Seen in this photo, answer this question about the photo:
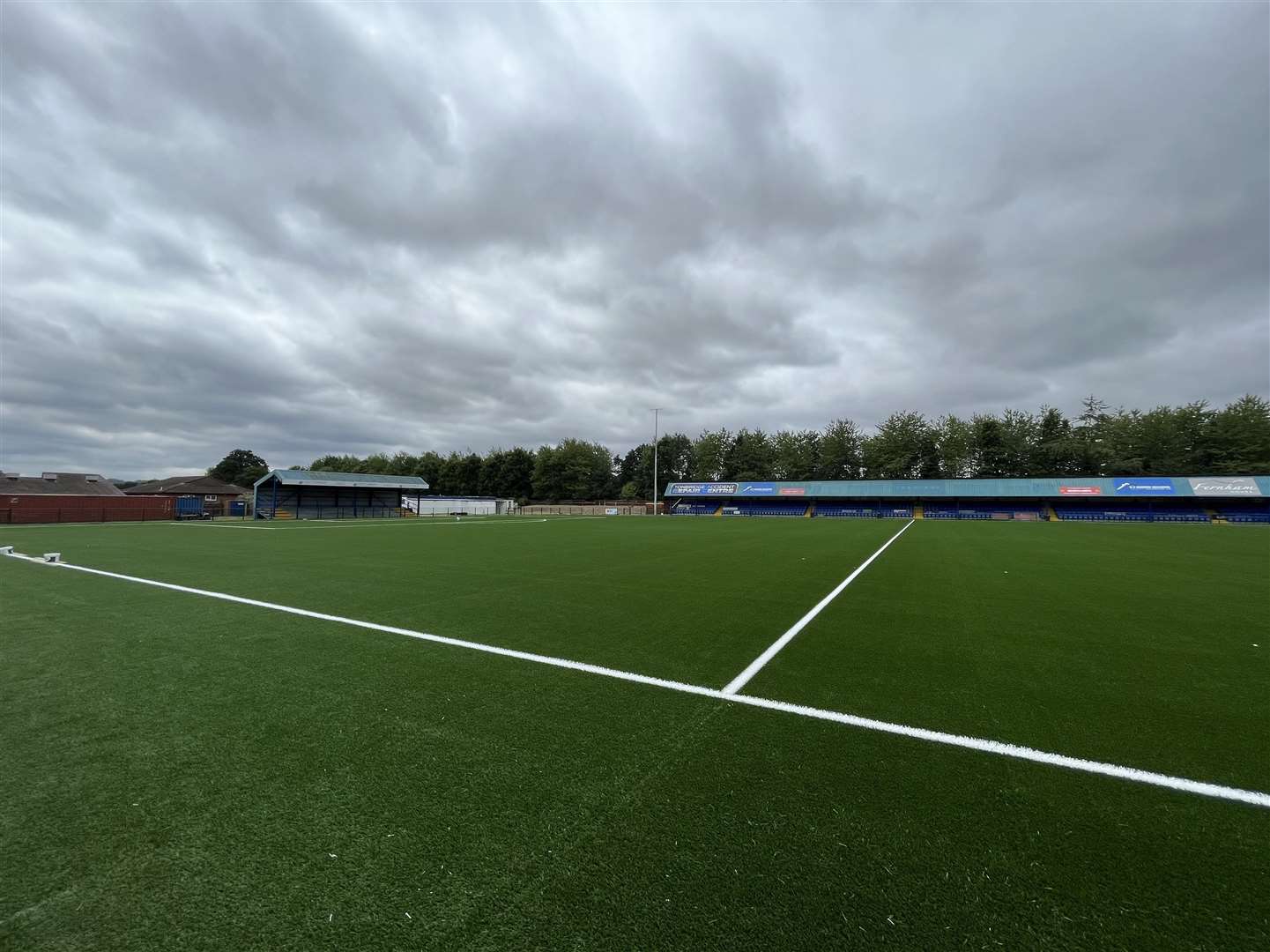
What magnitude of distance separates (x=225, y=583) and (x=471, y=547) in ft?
27.0

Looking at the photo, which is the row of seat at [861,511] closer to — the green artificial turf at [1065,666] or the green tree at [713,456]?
the green tree at [713,456]

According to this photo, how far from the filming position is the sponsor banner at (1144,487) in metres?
46.2

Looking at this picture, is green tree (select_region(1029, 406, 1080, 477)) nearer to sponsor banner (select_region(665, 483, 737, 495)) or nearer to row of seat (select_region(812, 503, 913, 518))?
row of seat (select_region(812, 503, 913, 518))

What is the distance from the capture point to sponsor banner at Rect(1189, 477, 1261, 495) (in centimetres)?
4303

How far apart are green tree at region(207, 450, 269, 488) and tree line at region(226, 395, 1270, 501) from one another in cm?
4038

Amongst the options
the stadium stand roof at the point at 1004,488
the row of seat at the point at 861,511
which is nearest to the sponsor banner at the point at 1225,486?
the stadium stand roof at the point at 1004,488

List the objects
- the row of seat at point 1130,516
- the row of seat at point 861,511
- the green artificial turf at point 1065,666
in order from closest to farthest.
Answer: the green artificial turf at point 1065,666 → the row of seat at point 1130,516 → the row of seat at point 861,511

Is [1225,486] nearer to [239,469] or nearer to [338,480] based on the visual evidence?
[338,480]

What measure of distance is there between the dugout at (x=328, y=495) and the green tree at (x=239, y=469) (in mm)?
80951

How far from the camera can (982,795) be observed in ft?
9.57

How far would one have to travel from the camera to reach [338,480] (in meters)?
52.4

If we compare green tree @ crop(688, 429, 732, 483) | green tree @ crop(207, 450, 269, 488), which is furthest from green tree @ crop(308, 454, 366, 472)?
green tree @ crop(688, 429, 732, 483)

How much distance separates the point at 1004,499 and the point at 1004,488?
104 cm

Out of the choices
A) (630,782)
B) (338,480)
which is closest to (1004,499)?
(630,782)
